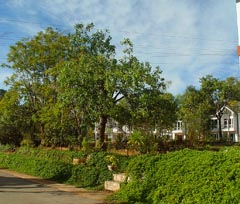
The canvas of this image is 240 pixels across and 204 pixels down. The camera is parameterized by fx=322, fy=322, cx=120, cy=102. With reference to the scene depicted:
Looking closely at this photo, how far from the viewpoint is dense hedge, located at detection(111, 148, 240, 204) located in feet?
27.4

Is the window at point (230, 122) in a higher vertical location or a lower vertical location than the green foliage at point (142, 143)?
higher

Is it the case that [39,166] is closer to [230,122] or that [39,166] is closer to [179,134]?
[179,134]

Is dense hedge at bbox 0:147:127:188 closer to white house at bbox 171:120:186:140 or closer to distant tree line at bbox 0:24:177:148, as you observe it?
distant tree line at bbox 0:24:177:148

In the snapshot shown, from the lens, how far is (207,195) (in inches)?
338

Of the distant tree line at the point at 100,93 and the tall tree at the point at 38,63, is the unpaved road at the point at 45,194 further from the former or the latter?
the tall tree at the point at 38,63

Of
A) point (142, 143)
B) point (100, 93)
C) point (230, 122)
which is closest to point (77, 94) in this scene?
point (100, 93)

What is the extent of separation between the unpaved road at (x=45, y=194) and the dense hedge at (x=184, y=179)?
1.22 metres

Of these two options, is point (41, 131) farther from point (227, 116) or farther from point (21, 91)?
point (227, 116)

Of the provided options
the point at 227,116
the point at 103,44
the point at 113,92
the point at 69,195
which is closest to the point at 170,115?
the point at 113,92

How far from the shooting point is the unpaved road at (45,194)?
1108cm

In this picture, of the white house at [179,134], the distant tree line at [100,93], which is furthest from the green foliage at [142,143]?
the white house at [179,134]

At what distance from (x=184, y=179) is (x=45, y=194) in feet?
19.1

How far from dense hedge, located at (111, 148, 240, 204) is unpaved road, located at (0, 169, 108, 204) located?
3.99 feet

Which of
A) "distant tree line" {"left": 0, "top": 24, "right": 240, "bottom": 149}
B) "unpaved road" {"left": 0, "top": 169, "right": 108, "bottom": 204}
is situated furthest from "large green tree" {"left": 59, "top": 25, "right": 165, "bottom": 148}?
"unpaved road" {"left": 0, "top": 169, "right": 108, "bottom": 204}
